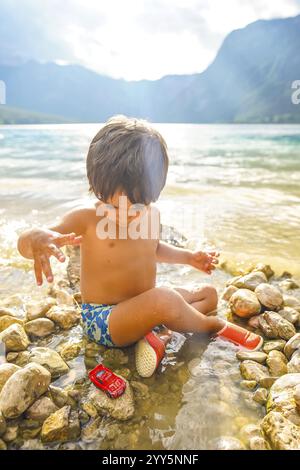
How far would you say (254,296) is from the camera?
2.81 m

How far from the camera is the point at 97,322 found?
230cm

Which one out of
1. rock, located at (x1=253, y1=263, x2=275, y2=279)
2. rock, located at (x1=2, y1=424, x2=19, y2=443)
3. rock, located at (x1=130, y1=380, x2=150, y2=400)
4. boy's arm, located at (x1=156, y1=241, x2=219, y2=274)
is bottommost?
rock, located at (x1=130, y1=380, x2=150, y2=400)

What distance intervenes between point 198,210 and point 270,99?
156 metres

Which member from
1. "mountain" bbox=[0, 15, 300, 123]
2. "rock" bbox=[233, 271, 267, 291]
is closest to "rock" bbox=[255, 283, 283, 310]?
"rock" bbox=[233, 271, 267, 291]

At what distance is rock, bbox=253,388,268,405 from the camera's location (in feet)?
6.08

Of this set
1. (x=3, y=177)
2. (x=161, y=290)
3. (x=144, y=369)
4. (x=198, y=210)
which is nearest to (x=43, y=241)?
(x=161, y=290)

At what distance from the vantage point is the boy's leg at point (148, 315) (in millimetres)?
2174

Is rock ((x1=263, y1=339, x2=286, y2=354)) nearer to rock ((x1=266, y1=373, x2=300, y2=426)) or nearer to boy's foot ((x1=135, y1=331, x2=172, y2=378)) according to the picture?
rock ((x1=266, y1=373, x2=300, y2=426))

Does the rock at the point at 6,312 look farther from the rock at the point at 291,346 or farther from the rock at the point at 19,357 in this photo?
the rock at the point at 291,346

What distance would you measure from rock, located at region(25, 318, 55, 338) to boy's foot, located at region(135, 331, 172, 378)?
0.68 metres

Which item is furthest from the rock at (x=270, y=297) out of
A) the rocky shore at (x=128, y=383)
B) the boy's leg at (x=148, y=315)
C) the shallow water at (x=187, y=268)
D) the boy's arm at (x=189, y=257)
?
the boy's leg at (x=148, y=315)

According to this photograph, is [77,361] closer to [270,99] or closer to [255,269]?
[255,269]

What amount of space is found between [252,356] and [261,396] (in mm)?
361

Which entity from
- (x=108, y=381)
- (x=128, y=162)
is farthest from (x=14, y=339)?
(x=128, y=162)
